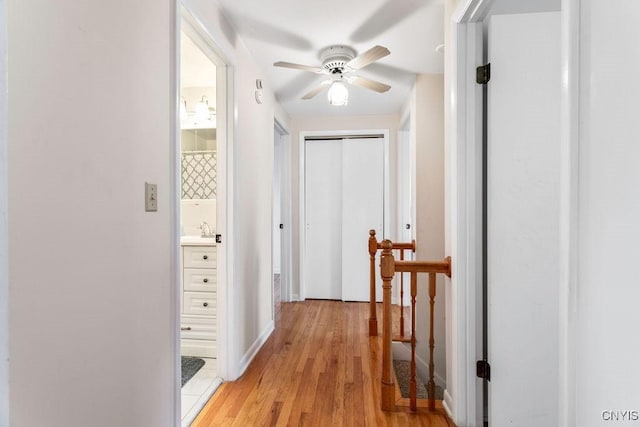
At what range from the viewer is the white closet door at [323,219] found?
13.8ft

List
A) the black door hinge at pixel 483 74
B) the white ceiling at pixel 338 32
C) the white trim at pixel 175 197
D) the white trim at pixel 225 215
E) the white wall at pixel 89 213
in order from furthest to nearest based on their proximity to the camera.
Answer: the white trim at pixel 225 215 < the white ceiling at pixel 338 32 < the black door hinge at pixel 483 74 < the white trim at pixel 175 197 < the white wall at pixel 89 213

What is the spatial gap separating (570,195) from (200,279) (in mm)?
2418

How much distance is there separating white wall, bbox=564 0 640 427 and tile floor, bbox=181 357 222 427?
5.75ft

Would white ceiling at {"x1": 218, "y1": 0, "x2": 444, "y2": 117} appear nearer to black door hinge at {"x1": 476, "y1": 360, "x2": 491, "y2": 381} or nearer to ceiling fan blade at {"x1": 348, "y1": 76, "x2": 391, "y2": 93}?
ceiling fan blade at {"x1": 348, "y1": 76, "x2": 391, "y2": 93}

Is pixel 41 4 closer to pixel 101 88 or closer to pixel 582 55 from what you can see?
pixel 101 88

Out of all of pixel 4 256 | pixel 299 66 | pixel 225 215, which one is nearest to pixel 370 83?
pixel 299 66

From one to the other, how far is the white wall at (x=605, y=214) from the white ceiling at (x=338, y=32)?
142 centimetres

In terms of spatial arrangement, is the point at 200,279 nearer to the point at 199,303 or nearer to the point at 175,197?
the point at 199,303

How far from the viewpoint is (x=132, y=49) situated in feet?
3.80

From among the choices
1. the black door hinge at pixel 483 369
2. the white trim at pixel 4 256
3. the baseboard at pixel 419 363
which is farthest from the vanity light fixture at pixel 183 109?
the black door hinge at pixel 483 369

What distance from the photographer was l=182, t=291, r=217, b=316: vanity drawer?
2.50m

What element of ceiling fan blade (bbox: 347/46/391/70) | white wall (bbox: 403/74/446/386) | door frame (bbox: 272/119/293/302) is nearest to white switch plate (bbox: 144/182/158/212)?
ceiling fan blade (bbox: 347/46/391/70)

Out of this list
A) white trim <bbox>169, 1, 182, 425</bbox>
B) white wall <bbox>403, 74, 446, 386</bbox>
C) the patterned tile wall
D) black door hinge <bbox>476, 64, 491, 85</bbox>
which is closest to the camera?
white trim <bbox>169, 1, 182, 425</bbox>

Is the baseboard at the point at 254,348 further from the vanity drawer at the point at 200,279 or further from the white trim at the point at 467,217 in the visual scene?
the white trim at the point at 467,217
